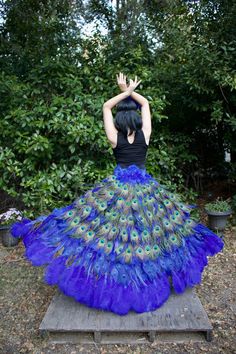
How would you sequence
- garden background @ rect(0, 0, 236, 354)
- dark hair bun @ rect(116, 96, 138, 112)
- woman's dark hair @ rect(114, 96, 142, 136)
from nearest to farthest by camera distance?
woman's dark hair @ rect(114, 96, 142, 136), dark hair bun @ rect(116, 96, 138, 112), garden background @ rect(0, 0, 236, 354)

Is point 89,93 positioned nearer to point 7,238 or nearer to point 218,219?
point 7,238

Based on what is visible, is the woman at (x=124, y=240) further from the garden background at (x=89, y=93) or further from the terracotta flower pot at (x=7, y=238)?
the terracotta flower pot at (x=7, y=238)

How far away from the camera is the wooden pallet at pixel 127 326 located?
2633 millimetres

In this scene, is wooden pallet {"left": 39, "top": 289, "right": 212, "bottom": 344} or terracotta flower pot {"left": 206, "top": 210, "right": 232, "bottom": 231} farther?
terracotta flower pot {"left": 206, "top": 210, "right": 232, "bottom": 231}

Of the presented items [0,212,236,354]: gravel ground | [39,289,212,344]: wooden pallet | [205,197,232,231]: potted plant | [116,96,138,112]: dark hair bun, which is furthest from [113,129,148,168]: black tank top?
[205,197,232,231]: potted plant

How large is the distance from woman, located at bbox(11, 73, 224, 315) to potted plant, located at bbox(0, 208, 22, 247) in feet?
5.40

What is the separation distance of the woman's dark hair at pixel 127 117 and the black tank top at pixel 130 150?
60 millimetres

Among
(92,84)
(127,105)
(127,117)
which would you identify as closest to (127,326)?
(127,117)

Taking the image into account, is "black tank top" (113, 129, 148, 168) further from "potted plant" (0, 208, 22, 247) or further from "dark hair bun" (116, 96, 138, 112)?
"potted plant" (0, 208, 22, 247)

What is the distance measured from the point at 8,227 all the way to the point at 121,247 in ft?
7.81

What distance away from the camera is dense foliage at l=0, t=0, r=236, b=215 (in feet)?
15.0

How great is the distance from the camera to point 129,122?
283cm

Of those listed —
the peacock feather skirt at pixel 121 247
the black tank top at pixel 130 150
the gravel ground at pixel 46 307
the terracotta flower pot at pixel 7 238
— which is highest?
the black tank top at pixel 130 150

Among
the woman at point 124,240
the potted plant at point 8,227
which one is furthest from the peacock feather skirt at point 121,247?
the potted plant at point 8,227
